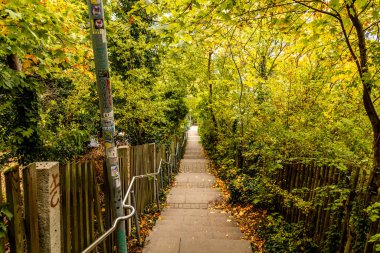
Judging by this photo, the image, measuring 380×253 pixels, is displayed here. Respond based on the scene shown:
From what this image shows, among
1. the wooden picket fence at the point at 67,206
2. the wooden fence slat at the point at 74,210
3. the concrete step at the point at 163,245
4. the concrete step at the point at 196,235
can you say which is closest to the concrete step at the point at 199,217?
the concrete step at the point at 196,235

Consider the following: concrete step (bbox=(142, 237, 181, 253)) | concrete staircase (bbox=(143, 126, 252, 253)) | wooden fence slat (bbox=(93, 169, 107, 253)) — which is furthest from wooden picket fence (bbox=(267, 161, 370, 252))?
wooden fence slat (bbox=(93, 169, 107, 253))

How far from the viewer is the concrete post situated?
2062 millimetres

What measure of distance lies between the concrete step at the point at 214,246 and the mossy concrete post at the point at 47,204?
2421 millimetres

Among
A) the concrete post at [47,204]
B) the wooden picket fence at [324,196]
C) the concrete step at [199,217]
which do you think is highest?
the concrete post at [47,204]

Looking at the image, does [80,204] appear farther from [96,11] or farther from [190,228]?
[190,228]

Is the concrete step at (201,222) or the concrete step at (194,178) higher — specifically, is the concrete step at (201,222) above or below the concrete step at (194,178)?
above

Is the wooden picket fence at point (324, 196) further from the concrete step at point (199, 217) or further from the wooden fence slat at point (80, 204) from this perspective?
the wooden fence slat at point (80, 204)

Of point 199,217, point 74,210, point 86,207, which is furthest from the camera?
point 199,217

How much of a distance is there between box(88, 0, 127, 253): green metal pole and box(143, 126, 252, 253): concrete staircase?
1.47 m

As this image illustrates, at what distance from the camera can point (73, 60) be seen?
479 cm

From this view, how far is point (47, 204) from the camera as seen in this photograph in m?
2.09

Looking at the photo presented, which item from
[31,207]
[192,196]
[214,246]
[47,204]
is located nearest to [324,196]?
[214,246]

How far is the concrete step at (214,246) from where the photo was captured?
13.4ft

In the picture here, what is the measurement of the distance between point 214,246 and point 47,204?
2923 mm
